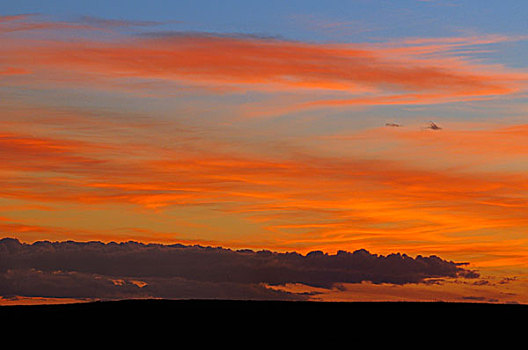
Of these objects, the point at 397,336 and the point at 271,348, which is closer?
the point at 271,348

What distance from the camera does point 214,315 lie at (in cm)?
6284

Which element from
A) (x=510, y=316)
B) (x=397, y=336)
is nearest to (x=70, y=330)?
(x=397, y=336)

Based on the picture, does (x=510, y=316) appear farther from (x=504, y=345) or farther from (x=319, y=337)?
(x=319, y=337)

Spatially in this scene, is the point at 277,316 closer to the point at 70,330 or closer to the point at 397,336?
the point at 397,336

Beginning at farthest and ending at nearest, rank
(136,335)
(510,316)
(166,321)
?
(510,316) < (166,321) < (136,335)

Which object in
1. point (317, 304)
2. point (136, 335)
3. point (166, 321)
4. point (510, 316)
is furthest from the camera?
point (317, 304)

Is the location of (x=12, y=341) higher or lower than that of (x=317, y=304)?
lower

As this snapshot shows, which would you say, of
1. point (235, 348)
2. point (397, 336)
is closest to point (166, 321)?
point (235, 348)

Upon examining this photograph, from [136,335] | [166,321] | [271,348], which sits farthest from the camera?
[166,321]

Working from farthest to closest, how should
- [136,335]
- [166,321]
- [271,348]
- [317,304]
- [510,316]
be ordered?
[317,304] → [510,316] → [166,321] → [136,335] → [271,348]

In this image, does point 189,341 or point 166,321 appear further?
point 166,321

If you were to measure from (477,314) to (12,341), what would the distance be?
30.6 metres

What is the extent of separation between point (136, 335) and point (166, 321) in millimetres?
5407

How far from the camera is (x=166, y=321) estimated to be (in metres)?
59.9
